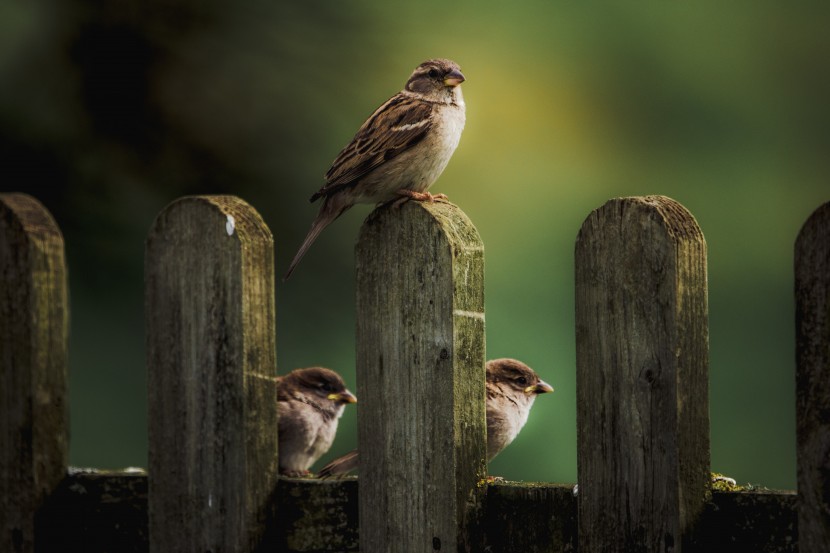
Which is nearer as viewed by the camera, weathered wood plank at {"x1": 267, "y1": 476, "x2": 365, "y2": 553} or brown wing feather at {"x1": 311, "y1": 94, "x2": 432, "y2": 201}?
weathered wood plank at {"x1": 267, "y1": 476, "x2": 365, "y2": 553}

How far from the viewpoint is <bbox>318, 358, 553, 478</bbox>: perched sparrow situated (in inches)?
172

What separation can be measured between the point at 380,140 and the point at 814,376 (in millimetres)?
2018

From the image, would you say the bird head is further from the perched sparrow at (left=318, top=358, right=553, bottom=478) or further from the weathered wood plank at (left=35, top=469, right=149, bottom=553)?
the weathered wood plank at (left=35, top=469, right=149, bottom=553)

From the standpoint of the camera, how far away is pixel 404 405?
10.1ft

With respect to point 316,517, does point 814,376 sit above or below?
above

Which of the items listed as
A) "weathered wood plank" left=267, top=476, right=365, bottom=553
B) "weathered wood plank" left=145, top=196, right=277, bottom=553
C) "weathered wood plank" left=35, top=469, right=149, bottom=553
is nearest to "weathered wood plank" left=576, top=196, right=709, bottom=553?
"weathered wood plank" left=267, top=476, right=365, bottom=553

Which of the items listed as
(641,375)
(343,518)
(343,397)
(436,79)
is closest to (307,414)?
(343,397)

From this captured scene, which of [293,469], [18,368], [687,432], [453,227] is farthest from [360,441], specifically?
[293,469]

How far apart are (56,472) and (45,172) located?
2.05 meters

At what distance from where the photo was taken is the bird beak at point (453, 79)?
467 centimetres

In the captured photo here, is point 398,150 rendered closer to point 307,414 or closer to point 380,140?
point 380,140

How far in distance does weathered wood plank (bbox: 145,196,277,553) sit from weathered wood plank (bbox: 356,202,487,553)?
29cm

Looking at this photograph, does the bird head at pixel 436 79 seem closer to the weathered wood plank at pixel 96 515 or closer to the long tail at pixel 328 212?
the long tail at pixel 328 212

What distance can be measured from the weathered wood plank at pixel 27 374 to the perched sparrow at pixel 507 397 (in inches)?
39.4
